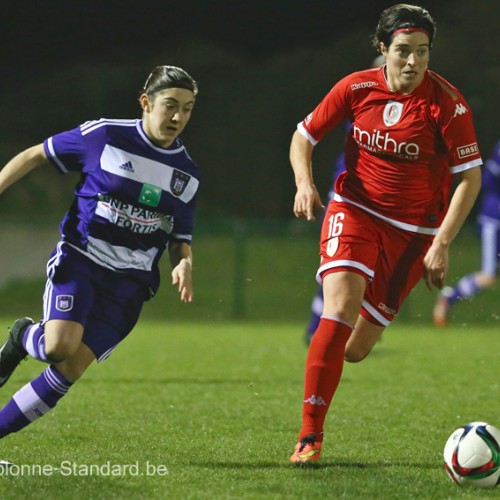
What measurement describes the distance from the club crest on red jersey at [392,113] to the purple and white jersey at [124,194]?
0.94 meters

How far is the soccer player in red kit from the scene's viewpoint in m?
4.79

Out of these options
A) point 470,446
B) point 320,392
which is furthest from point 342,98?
point 470,446

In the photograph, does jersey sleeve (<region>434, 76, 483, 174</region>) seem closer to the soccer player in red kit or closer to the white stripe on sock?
the soccer player in red kit

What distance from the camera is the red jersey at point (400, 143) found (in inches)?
193

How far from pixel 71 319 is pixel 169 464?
747 mm

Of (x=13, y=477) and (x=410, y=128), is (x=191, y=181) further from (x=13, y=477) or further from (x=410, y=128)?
(x=13, y=477)

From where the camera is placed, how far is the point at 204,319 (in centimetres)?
1594

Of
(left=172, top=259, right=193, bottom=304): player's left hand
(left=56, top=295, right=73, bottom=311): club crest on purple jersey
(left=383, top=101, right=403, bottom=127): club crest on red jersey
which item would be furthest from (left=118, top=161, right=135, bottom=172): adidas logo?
(left=383, top=101, right=403, bottom=127): club crest on red jersey

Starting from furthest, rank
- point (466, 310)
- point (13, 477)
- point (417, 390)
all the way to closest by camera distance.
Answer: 1. point (466, 310)
2. point (417, 390)
3. point (13, 477)

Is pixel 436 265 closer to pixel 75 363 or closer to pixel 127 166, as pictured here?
pixel 127 166

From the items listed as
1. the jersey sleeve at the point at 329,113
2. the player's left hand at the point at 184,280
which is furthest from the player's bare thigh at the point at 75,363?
the jersey sleeve at the point at 329,113

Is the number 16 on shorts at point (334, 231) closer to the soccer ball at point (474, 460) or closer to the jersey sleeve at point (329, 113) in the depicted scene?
the jersey sleeve at point (329, 113)

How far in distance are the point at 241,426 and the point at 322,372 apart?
1236 mm

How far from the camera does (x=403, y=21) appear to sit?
4867 mm
